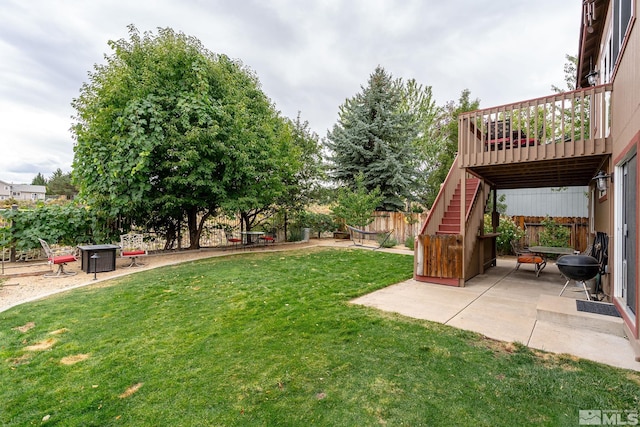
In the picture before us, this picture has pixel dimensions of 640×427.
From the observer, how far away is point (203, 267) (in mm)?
7918

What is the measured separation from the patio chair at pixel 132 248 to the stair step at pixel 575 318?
30.6ft

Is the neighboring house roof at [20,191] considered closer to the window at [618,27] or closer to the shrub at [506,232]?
the shrub at [506,232]

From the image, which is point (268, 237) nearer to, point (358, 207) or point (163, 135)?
point (358, 207)

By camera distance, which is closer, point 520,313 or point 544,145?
point 520,313

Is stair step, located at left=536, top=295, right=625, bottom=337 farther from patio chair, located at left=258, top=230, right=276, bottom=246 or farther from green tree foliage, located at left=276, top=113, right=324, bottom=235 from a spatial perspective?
green tree foliage, located at left=276, top=113, right=324, bottom=235

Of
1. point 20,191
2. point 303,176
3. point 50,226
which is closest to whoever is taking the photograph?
point 50,226

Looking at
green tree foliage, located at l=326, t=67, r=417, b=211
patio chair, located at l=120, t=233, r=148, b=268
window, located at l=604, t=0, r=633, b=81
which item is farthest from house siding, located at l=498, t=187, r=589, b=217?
patio chair, located at l=120, t=233, r=148, b=268

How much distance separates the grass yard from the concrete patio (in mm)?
366

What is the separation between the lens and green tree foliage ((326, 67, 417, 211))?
15.7 meters

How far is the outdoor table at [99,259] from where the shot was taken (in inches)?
296

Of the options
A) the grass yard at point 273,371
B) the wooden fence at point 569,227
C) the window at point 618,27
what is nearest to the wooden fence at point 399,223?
the wooden fence at point 569,227

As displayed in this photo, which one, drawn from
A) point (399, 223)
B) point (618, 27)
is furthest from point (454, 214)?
point (399, 223)

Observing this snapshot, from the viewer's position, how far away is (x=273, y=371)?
2.74m

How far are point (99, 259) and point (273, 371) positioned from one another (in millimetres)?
7028
